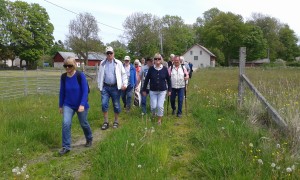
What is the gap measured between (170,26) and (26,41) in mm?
45005

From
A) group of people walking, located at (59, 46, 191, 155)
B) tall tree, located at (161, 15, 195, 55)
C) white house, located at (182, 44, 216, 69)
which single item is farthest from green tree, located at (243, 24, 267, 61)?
group of people walking, located at (59, 46, 191, 155)

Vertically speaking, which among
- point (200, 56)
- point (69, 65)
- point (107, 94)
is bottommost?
point (107, 94)

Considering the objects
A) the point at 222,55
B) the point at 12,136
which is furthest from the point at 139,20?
the point at 12,136

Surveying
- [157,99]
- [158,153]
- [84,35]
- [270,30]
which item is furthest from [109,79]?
[270,30]

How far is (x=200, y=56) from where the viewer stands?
84812mm

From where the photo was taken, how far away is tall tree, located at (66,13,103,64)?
5897 centimetres

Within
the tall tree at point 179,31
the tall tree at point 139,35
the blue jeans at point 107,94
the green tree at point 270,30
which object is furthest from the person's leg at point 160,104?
the green tree at point 270,30

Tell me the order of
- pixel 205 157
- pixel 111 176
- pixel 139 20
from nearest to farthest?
pixel 111 176, pixel 205 157, pixel 139 20

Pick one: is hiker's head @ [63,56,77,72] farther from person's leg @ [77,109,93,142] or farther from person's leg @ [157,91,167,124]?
person's leg @ [157,91,167,124]

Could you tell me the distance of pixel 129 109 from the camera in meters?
9.68

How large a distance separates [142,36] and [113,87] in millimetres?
55099

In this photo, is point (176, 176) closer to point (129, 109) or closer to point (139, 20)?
point (129, 109)

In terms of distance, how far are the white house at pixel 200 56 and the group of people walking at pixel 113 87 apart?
74.4 metres

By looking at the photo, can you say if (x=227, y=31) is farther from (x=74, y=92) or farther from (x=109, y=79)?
(x=74, y=92)
